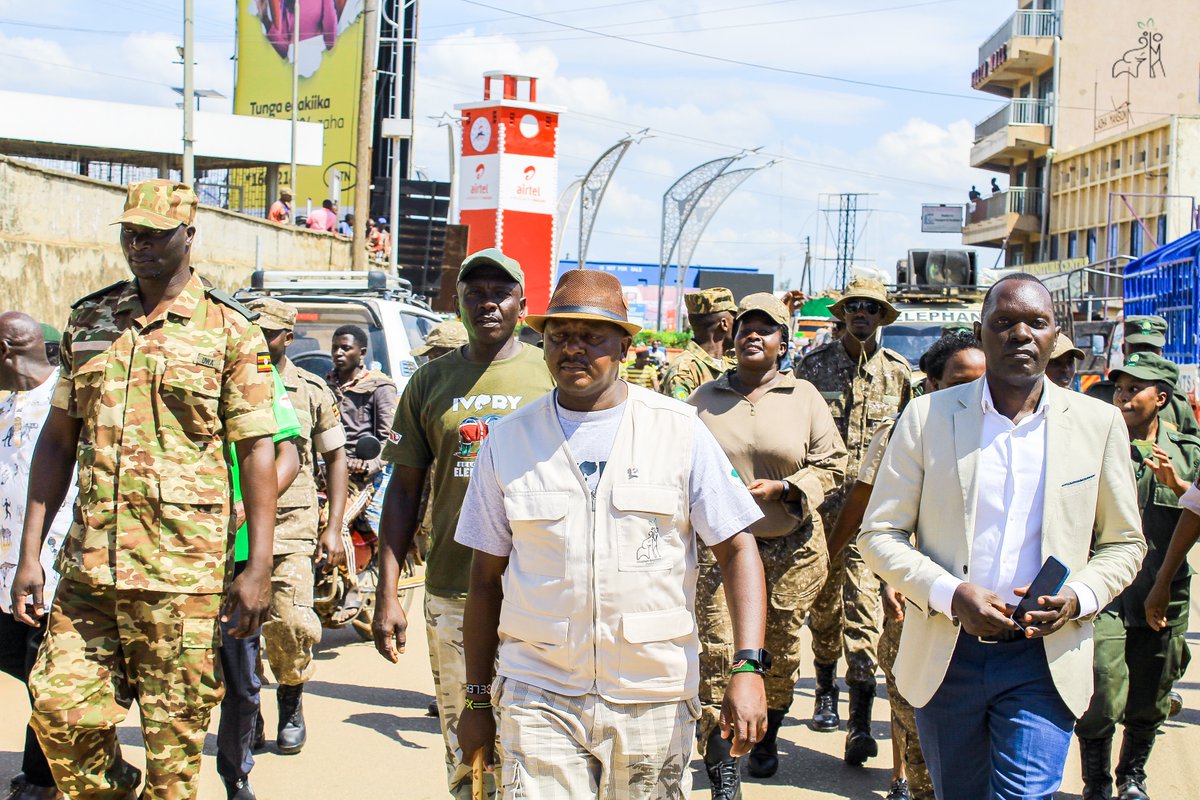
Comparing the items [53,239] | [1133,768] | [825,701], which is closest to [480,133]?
[53,239]

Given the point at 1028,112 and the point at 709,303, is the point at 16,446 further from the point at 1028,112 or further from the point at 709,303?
the point at 1028,112

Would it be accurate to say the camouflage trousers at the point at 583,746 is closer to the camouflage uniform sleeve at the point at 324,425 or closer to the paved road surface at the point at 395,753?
the paved road surface at the point at 395,753

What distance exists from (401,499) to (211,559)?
2.36 feet

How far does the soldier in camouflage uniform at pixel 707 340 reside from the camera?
304 inches

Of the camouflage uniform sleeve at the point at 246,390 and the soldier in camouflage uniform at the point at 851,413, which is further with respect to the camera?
the soldier in camouflage uniform at the point at 851,413

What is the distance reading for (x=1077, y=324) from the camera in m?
17.1

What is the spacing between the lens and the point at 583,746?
11.4 ft

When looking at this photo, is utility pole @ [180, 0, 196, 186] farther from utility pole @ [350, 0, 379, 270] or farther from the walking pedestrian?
the walking pedestrian

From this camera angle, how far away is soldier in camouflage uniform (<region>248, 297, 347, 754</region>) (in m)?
6.43

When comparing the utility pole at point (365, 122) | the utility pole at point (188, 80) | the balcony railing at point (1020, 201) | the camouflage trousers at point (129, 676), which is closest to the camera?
the camouflage trousers at point (129, 676)

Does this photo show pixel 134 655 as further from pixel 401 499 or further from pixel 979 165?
pixel 979 165

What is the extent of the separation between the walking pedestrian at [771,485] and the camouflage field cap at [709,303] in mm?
1890

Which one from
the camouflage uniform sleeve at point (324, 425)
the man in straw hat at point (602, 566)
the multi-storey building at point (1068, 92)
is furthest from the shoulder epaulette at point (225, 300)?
the multi-storey building at point (1068, 92)

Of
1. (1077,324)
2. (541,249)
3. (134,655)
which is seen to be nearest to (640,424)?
(134,655)
